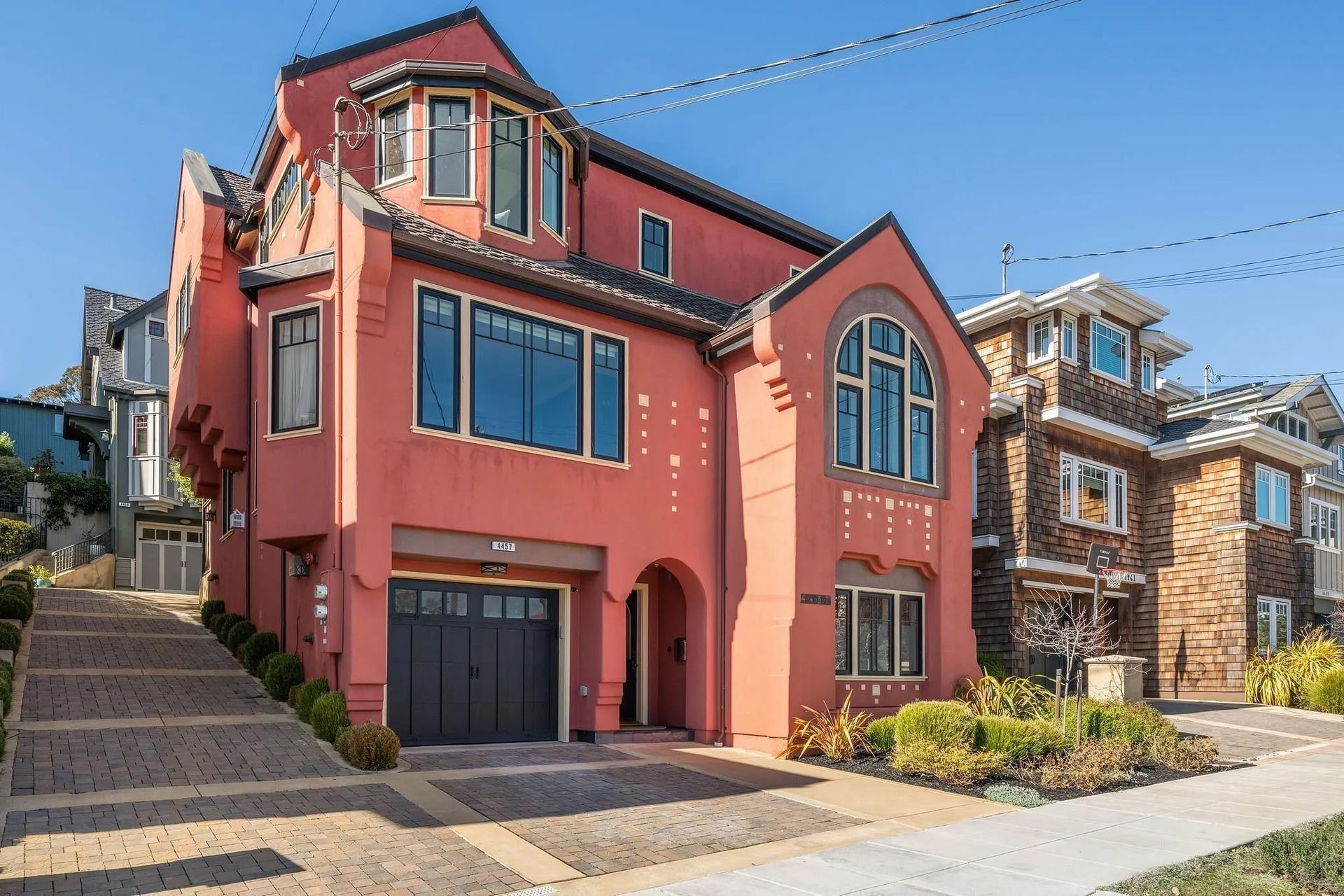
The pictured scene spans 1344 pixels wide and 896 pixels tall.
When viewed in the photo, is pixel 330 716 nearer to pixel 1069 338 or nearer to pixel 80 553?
pixel 1069 338

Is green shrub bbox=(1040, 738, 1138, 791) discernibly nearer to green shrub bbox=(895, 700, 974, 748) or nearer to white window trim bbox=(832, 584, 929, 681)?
green shrub bbox=(895, 700, 974, 748)

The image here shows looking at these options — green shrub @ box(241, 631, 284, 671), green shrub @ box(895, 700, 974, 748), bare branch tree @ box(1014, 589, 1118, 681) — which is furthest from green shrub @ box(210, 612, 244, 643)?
bare branch tree @ box(1014, 589, 1118, 681)

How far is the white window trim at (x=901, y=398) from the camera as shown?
1823cm

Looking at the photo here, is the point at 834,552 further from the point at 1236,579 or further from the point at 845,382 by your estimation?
the point at 1236,579

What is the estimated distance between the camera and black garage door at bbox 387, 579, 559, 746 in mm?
15055

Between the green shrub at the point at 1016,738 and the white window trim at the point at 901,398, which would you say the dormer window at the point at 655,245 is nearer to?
the white window trim at the point at 901,398

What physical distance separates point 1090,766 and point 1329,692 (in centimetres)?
1342

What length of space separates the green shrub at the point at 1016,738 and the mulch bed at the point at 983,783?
2.26ft

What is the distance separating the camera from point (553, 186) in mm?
18344

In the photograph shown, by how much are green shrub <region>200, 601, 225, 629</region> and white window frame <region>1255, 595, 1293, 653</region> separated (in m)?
23.6

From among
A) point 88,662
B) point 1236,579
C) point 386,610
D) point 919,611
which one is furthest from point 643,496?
point 1236,579

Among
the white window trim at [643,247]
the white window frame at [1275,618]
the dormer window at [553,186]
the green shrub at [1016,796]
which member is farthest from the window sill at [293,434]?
the white window frame at [1275,618]

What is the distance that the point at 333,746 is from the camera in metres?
13.2

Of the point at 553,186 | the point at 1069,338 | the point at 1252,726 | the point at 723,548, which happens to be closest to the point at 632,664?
the point at 723,548
